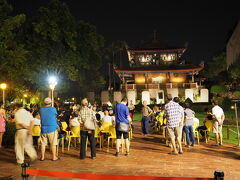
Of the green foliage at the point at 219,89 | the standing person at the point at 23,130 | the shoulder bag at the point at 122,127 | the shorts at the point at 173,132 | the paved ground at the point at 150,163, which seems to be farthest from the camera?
the green foliage at the point at 219,89

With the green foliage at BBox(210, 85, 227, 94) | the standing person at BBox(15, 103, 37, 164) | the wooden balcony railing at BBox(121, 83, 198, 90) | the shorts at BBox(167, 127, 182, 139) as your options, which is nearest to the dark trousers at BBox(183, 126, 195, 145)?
the shorts at BBox(167, 127, 182, 139)

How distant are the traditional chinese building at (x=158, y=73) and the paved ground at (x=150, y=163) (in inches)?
1194

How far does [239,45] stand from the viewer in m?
38.5

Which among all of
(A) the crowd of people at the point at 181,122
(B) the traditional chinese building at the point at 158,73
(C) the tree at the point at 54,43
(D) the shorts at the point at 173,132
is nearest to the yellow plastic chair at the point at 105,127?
(A) the crowd of people at the point at 181,122

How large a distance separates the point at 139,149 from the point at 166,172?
115 inches

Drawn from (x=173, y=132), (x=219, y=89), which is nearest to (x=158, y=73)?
(x=219, y=89)

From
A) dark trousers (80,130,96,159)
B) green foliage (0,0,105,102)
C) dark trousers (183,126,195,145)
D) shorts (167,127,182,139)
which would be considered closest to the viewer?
dark trousers (80,130,96,159)

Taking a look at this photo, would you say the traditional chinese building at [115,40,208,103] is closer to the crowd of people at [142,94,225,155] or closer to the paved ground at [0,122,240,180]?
the crowd of people at [142,94,225,155]

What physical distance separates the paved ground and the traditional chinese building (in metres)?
30.3

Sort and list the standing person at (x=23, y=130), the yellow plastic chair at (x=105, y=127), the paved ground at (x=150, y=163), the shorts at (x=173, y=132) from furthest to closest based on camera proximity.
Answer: the yellow plastic chair at (x=105, y=127)
the shorts at (x=173, y=132)
the standing person at (x=23, y=130)
the paved ground at (x=150, y=163)

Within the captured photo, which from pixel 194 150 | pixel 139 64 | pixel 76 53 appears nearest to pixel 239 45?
pixel 139 64

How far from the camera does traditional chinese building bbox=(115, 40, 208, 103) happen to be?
3931 cm

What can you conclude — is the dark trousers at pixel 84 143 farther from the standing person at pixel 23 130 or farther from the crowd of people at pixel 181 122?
the crowd of people at pixel 181 122

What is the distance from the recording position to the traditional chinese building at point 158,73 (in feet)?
129
